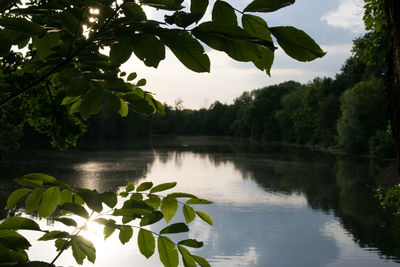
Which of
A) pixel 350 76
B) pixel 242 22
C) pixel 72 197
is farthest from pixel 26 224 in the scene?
pixel 350 76

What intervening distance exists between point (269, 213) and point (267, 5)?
709 inches

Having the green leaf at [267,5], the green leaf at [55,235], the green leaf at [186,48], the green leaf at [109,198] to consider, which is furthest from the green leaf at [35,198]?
the green leaf at [267,5]

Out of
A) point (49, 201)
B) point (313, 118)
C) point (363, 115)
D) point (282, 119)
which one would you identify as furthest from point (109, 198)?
point (282, 119)

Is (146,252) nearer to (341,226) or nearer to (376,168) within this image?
(341,226)

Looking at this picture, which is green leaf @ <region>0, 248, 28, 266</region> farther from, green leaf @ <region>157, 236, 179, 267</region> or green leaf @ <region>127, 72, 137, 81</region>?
green leaf @ <region>127, 72, 137, 81</region>

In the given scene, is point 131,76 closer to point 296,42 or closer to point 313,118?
point 296,42

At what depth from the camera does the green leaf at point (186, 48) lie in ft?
2.02

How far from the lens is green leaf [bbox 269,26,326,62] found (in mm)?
649

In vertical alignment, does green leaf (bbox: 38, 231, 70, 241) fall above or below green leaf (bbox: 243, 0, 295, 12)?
below

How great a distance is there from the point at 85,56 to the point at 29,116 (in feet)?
34.1

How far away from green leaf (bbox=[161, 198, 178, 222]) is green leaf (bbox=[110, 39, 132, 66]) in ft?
1.76

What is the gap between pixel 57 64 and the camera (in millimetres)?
776

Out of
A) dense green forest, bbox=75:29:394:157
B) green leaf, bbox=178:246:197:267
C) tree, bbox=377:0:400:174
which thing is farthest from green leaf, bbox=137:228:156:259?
dense green forest, bbox=75:29:394:157

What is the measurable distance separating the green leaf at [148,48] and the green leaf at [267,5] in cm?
18
